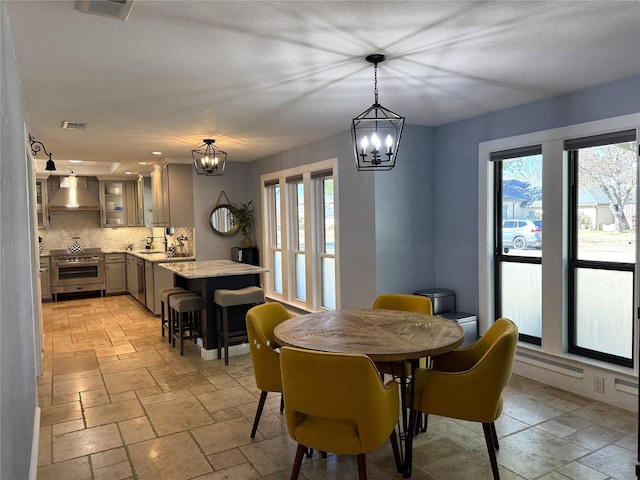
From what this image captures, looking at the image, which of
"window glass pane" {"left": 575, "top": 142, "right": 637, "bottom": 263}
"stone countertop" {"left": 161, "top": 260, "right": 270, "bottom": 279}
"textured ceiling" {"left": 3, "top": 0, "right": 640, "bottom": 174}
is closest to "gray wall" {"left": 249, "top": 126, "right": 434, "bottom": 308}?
"textured ceiling" {"left": 3, "top": 0, "right": 640, "bottom": 174}

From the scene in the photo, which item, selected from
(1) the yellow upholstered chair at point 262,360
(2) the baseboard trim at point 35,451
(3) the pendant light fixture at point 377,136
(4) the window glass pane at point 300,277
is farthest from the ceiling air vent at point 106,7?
(4) the window glass pane at point 300,277

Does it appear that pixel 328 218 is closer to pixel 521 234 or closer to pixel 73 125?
pixel 521 234

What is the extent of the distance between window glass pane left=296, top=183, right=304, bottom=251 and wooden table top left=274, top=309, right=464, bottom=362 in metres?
3.23

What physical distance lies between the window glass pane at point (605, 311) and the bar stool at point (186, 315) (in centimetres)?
369

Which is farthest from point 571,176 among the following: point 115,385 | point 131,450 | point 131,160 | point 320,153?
point 131,160

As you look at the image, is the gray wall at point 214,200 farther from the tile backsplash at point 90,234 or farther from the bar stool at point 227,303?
the bar stool at point 227,303

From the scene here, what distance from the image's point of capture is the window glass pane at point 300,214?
6.59 m

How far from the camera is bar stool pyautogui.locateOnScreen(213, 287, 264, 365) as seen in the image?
4.67 metres

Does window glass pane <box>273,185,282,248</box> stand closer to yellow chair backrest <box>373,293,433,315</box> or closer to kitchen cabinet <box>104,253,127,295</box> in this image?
yellow chair backrest <box>373,293,433,315</box>

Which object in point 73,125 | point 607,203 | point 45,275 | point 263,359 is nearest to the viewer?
point 263,359

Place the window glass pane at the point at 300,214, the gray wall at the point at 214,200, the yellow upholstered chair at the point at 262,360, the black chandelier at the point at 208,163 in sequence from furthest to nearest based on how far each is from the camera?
the gray wall at the point at 214,200 < the window glass pane at the point at 300,214 < the black chandelier at the point at 208,163 < the yellow upholstered chair at the point at 262,360

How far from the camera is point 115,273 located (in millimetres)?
9078

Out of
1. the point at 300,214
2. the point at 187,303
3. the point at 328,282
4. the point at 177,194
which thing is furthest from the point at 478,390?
the point at 177,194

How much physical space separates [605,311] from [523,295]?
2.45 ft
